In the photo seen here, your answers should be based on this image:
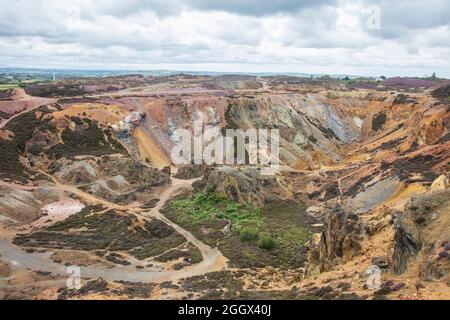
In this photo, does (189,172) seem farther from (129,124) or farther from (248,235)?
(248,235)

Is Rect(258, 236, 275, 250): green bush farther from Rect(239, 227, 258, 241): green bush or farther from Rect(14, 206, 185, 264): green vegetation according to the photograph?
Rect(14, 206, 185, 264): green vegetation

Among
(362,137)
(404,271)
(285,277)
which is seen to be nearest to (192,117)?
(362,137)

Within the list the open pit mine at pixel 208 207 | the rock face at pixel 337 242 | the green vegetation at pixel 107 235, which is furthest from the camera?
the green vegetation at pixel 107 235

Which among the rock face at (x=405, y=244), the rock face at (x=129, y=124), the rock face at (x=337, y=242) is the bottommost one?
the rock face at (x=337, y=242)

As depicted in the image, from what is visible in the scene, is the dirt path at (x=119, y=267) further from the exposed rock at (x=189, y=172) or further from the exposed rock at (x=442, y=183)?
the exposed rock at (x=189, y=172)

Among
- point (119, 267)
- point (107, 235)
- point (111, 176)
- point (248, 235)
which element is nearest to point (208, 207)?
point (248, 235)

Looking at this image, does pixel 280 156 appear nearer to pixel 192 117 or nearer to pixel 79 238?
pixel 192 117

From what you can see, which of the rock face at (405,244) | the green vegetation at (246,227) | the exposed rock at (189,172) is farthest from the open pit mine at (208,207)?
the exposed rock at (189,172)
